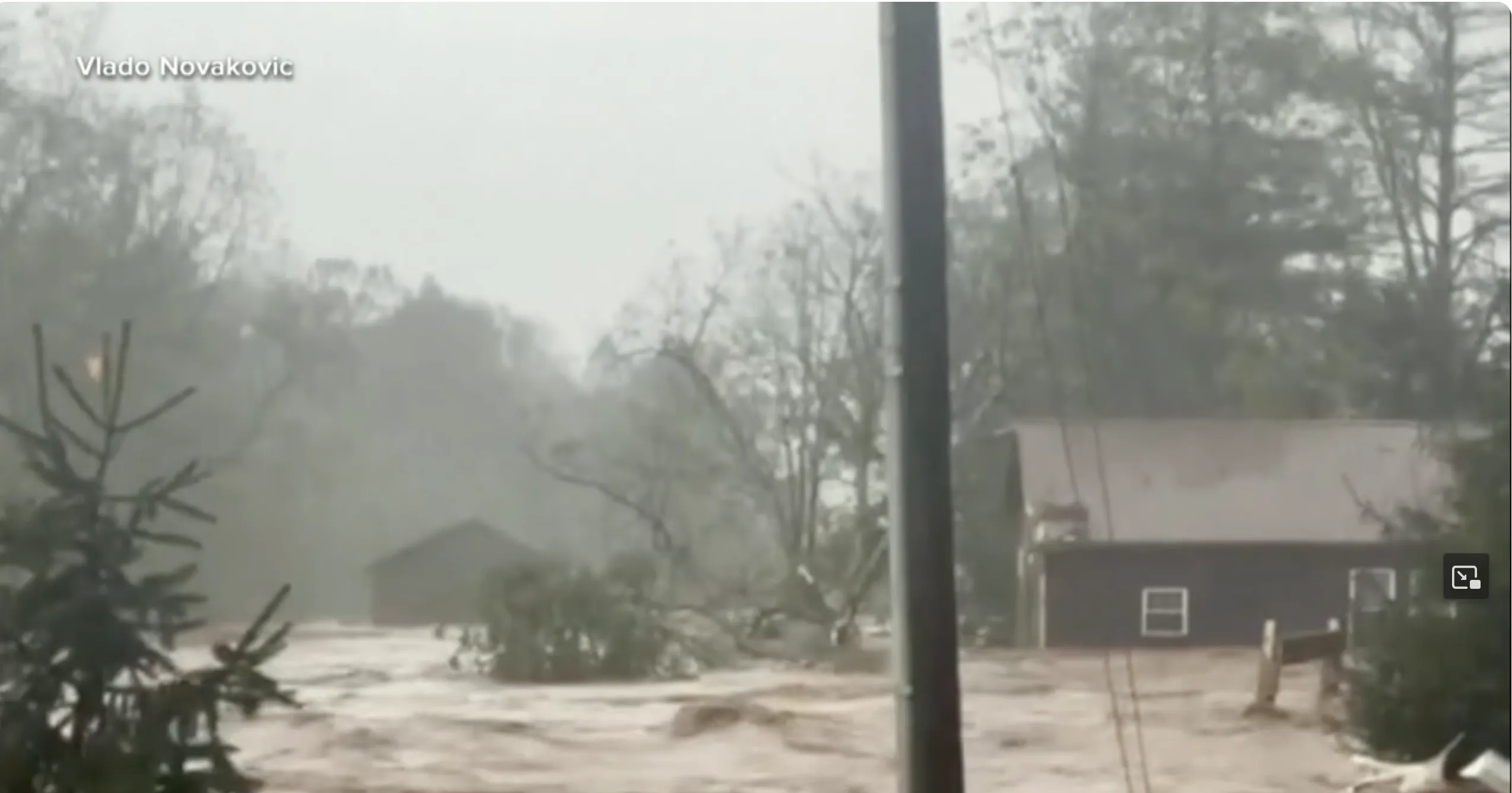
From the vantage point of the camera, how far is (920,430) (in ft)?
7.53

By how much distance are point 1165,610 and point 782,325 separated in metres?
0.65

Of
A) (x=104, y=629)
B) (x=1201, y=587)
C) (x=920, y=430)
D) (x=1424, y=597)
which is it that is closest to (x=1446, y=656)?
(x=1424, y=597)

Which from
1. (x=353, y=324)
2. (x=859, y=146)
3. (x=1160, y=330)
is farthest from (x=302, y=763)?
(x=1160, y=330)

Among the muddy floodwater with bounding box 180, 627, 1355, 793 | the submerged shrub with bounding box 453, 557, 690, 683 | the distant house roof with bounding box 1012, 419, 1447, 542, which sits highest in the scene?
the distant house roof with bounding box 1012, 419, 1447, 542

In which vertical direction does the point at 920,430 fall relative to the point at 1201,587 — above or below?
above

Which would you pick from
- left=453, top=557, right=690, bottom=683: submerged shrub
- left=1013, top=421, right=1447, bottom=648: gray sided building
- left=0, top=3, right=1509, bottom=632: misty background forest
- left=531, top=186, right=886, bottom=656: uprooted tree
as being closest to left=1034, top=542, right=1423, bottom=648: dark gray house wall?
left=1013, top=421, right=1447, bottom=648: gray sided building

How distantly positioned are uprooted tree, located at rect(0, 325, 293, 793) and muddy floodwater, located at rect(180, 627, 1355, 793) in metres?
0.05

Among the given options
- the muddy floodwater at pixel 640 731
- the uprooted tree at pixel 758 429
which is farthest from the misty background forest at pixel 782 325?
the muddy floodwater at pixel 640 731

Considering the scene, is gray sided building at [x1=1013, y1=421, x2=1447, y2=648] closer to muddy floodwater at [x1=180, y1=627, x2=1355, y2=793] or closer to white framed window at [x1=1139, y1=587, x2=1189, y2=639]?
white framed window at [x1=1139, y1=587, x2=1189, y2=639]

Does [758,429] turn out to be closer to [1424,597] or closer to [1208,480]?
[1208,480]

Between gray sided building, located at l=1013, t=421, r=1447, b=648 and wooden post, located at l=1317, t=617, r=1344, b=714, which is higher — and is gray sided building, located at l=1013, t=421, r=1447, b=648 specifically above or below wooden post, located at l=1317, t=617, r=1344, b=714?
above

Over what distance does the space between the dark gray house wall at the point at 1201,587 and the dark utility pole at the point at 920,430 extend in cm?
19

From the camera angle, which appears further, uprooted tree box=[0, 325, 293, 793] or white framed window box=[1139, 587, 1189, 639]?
white framed window box=[1139, 587, 1189, 639]

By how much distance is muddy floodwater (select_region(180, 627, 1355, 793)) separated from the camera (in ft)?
7.66
